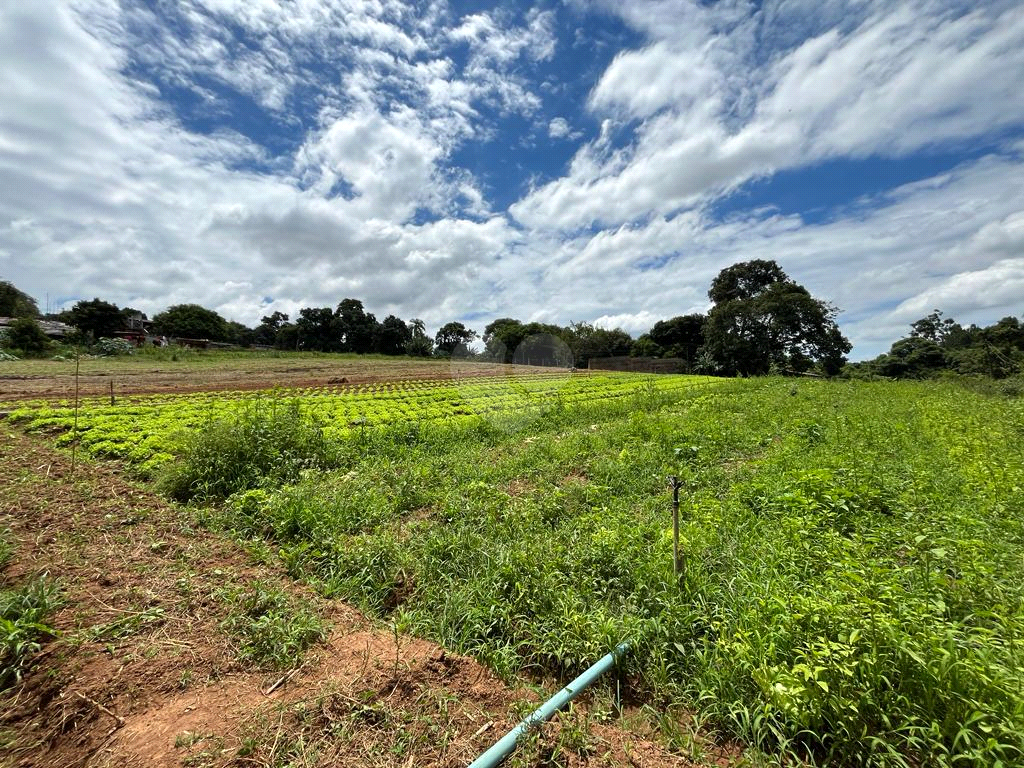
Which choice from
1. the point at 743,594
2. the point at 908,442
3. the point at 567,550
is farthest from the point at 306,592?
the point at 908,442

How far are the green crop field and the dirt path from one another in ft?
1.21

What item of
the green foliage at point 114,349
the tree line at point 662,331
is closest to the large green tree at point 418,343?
the tree line at point 662,331

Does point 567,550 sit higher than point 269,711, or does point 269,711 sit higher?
point 567,550

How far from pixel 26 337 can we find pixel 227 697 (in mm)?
49810

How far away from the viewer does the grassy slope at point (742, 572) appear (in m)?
2.02

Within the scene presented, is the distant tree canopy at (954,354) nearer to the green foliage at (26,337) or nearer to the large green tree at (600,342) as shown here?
the large green tree at (600,342)

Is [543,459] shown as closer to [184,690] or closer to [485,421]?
[485,421]

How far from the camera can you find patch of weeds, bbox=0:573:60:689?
8.04 feet

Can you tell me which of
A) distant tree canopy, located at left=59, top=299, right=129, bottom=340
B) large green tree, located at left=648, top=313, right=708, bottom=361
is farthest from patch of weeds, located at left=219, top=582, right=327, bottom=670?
distant tree canopy, located at left=59, top=299, right=129, bottom=340

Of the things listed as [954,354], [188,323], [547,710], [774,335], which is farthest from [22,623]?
[188,323]

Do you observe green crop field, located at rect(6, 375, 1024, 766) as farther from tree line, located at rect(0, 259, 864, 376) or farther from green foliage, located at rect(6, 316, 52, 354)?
green foliage, located at rect(6, 316, 52, 354)

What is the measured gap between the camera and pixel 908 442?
23.6 feet

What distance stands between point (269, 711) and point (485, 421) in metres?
8.22

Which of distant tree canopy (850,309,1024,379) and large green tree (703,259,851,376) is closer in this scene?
distant tree canopy (850,309,1024,379)
